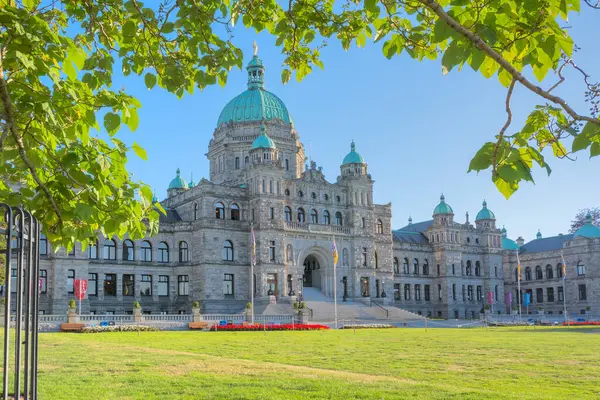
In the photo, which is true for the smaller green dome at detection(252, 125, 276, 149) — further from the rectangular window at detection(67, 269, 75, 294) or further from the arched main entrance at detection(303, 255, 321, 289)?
the rectangular window at detection(67, 269, 75, 294)

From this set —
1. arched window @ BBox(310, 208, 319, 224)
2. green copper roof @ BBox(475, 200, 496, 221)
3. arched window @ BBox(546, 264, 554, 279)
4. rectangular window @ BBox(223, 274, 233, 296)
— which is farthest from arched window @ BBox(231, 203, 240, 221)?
arched window @ BBox(546, 264, 554, 279)

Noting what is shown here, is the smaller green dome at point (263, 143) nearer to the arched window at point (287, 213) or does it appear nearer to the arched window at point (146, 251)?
the arched window at point (287, 213)

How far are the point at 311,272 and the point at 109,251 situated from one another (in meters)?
21.5

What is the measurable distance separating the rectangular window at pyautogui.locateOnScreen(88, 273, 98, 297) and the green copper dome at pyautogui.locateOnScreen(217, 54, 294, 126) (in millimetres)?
22975

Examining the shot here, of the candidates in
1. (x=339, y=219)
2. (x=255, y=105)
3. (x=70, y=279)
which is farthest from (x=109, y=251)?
(x=339, y=219)

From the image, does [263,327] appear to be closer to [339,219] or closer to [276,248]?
[276,248]

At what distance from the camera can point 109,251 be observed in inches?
2436

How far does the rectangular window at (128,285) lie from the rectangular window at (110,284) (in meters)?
0.88

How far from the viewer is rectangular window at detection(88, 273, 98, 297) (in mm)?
59875

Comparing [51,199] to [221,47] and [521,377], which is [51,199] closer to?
[221,47]

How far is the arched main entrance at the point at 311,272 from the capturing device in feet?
234

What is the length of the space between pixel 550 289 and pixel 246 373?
8233 centimetres

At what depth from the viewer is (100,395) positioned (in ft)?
41.4

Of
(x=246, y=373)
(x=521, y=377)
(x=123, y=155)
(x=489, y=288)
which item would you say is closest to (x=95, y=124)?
(x=123, y=155)
